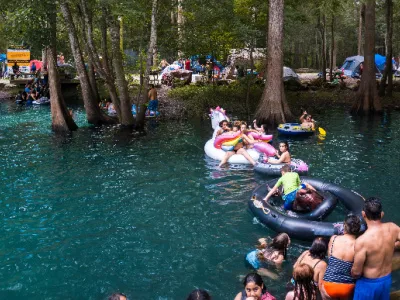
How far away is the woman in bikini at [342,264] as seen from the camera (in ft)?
16.0

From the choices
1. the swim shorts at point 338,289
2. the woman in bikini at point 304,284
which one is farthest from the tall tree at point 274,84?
the woman in bikini at point 304,284

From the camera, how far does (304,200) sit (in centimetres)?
860

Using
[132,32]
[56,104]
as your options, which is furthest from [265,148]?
[132,32]

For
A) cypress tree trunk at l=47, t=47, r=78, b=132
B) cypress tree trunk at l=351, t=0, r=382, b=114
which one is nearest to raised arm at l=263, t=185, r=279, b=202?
cypress tree trunk at l=47, t=47, r=78, b=132

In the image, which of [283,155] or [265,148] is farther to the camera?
[265,148]

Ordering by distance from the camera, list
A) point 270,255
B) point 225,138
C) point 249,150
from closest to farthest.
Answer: point 270,255 → point 249,150 → point 225,138

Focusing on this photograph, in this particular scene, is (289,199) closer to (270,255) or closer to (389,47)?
(270,255)

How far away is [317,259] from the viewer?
567 cm

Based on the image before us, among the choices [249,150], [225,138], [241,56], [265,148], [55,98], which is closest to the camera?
[265,148]

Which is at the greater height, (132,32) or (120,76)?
(132,32)

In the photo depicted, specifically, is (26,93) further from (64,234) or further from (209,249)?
(209,249)

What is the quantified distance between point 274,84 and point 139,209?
10.5 m

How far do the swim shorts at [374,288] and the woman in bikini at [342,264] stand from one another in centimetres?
23

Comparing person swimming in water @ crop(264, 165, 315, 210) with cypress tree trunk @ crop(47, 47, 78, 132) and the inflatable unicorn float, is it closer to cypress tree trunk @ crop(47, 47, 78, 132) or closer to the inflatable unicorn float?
the inflatable unicorn float
